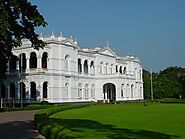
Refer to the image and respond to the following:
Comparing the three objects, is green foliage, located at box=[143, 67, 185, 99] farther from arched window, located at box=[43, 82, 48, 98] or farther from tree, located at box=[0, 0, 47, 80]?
tree, located at box=[0, 0, 47, 80]

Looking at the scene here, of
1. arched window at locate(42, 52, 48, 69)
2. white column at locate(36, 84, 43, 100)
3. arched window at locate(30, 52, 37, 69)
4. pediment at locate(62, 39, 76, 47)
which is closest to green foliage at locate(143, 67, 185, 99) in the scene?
pediment at locate(62, 39, 76, 47)

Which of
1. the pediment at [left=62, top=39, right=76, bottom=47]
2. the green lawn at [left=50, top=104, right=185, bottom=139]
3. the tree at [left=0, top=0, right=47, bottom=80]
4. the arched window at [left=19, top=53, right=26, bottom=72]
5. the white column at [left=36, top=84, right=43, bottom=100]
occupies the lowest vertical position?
the green lawn at [left=50, top=104, right=185, bottom=139]

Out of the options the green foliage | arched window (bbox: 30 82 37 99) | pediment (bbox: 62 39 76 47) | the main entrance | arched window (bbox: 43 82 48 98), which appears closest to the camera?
arched window (bbox: 30 82 37 99)

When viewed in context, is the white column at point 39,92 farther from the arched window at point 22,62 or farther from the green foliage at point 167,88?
the green foliage at point 167,88

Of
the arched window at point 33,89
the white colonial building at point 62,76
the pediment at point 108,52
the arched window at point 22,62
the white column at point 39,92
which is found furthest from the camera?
the pediment at point 108,52

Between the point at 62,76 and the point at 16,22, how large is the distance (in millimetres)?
51042

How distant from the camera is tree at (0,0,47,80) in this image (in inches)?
627

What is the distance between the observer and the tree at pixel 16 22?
15.9m

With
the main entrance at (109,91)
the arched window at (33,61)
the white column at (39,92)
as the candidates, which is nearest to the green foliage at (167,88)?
the main entrance at (109,91)

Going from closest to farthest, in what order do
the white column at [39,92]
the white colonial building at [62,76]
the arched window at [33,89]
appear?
the white column at [39,92] → the white colonial building at [62,76] → the arched window at [33,89]

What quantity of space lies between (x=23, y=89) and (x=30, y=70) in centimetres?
412

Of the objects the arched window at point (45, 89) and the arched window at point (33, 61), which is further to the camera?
Answer: the arched window at point (33, 61)

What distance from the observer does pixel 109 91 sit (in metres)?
86.8

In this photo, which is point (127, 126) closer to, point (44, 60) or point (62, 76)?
point (62, 76)
